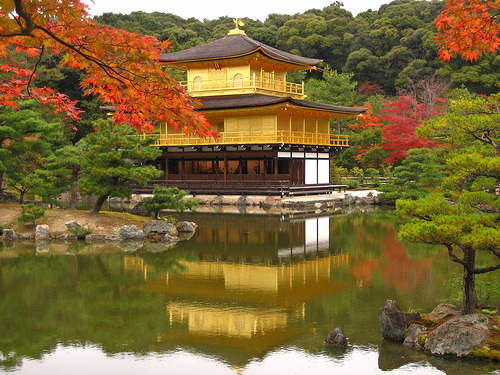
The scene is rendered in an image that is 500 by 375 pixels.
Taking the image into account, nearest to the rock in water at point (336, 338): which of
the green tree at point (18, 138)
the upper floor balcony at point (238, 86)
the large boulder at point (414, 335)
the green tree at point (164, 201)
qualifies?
the large boulder at point (414, 335)

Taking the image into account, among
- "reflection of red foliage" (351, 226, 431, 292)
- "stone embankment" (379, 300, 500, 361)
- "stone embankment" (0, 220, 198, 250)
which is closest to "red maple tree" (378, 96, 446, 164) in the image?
"reflection of red foliage" (351, 226, 431, 292)

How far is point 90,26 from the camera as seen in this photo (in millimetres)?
5234

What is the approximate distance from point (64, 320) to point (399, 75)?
51970 mm

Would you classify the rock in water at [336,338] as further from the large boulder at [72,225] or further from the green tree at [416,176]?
the green tree at [416,176]

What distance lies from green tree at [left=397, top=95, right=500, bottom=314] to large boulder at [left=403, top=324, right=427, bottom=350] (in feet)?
2.20

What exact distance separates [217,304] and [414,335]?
11.3 ft

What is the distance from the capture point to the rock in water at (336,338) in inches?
296

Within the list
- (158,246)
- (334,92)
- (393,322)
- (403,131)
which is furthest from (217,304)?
(334,92)

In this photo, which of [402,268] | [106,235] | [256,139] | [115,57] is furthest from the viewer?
[256,139]

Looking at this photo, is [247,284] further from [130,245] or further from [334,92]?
[334,92]

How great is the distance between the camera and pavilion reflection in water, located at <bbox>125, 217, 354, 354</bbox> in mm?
8234

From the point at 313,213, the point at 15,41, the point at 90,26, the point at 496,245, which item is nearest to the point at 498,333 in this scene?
the point at 496,245

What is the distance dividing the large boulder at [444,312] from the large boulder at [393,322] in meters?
0.50

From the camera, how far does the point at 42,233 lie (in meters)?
17.1
